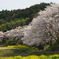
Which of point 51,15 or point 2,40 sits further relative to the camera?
point 2,40

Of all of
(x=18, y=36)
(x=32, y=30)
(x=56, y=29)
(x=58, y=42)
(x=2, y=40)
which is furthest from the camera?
(x=2, y=40)

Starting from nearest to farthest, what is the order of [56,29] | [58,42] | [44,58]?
[44,58]
[56,29]
[58,42]

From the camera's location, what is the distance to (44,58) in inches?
600

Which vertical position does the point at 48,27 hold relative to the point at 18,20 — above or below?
below

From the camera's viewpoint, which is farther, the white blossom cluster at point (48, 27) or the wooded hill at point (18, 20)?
the wooded hill at point (18, 20)

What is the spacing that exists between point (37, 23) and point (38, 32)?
2.03 m

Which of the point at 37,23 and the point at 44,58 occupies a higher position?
the point at 37,23

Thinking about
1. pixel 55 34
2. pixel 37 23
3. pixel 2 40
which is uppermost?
pixel 37 23

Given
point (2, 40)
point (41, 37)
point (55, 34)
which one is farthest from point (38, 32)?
point (2, 40)

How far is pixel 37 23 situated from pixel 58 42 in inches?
231

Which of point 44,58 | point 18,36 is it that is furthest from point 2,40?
point 44,58

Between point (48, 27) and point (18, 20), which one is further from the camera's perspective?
point (18, 20)

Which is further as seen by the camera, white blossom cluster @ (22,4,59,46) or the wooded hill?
the wooded hill

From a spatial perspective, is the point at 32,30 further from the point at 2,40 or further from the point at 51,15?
the point at 2,40
